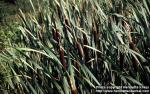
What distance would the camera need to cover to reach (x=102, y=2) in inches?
119

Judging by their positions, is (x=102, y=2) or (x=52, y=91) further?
(x=102, y=2)

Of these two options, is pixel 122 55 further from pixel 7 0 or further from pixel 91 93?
pixel 7 0

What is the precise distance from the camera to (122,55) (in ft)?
6.09

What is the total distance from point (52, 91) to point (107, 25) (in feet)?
1.85

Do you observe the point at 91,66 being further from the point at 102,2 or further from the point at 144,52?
the point at 102,2

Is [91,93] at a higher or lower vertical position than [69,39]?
lower

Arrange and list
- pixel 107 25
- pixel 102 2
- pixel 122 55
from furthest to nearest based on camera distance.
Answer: pixel 102 2 → pixel 107 25 → pixel 122 55

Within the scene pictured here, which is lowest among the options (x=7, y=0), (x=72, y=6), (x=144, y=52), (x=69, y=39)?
(x=144, y=52)

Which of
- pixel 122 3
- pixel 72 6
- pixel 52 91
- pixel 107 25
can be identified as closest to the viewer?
pixel 52 91

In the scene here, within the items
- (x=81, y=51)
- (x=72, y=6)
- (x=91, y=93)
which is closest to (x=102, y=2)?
(x=72, y=6)

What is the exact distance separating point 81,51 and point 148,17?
381 millimetres

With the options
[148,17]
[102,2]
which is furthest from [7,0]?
[148,17]

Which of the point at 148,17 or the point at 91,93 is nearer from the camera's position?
the point at 91,93

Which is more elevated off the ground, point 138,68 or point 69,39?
point 69,39
